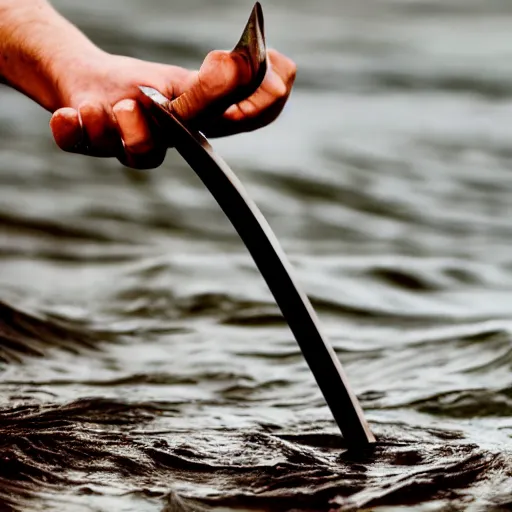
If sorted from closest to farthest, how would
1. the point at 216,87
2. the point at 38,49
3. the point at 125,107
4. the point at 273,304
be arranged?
the point at 216,87
the point at 125,107
the point at 38,49
the point at 273,304

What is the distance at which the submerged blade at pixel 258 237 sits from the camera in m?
1.77

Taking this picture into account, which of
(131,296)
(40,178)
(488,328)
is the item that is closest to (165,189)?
(40,178)

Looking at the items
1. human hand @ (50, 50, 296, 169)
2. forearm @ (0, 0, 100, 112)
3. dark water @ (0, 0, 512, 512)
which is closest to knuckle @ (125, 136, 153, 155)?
human hand @ (50, 50, 296, 169)

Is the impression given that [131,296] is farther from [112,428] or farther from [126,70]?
[126,70]

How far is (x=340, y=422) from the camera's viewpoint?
6.42 ft

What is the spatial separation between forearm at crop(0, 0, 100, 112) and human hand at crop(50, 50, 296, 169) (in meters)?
0.04

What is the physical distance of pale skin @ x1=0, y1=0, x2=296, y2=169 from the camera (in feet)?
5.78

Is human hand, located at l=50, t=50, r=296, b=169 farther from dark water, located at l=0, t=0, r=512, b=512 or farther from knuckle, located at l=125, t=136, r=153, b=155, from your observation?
dark water, located at l=0, t=0, r=512, b=512

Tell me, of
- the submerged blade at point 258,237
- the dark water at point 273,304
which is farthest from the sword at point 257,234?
the dark water at point 273,304

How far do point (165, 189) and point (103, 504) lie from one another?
13.2 ft

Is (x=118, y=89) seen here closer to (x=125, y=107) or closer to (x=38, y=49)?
(x=125, y=107)

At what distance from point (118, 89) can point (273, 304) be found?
6.22ft

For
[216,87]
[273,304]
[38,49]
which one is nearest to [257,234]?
[216,87]

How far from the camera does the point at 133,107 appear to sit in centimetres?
183
